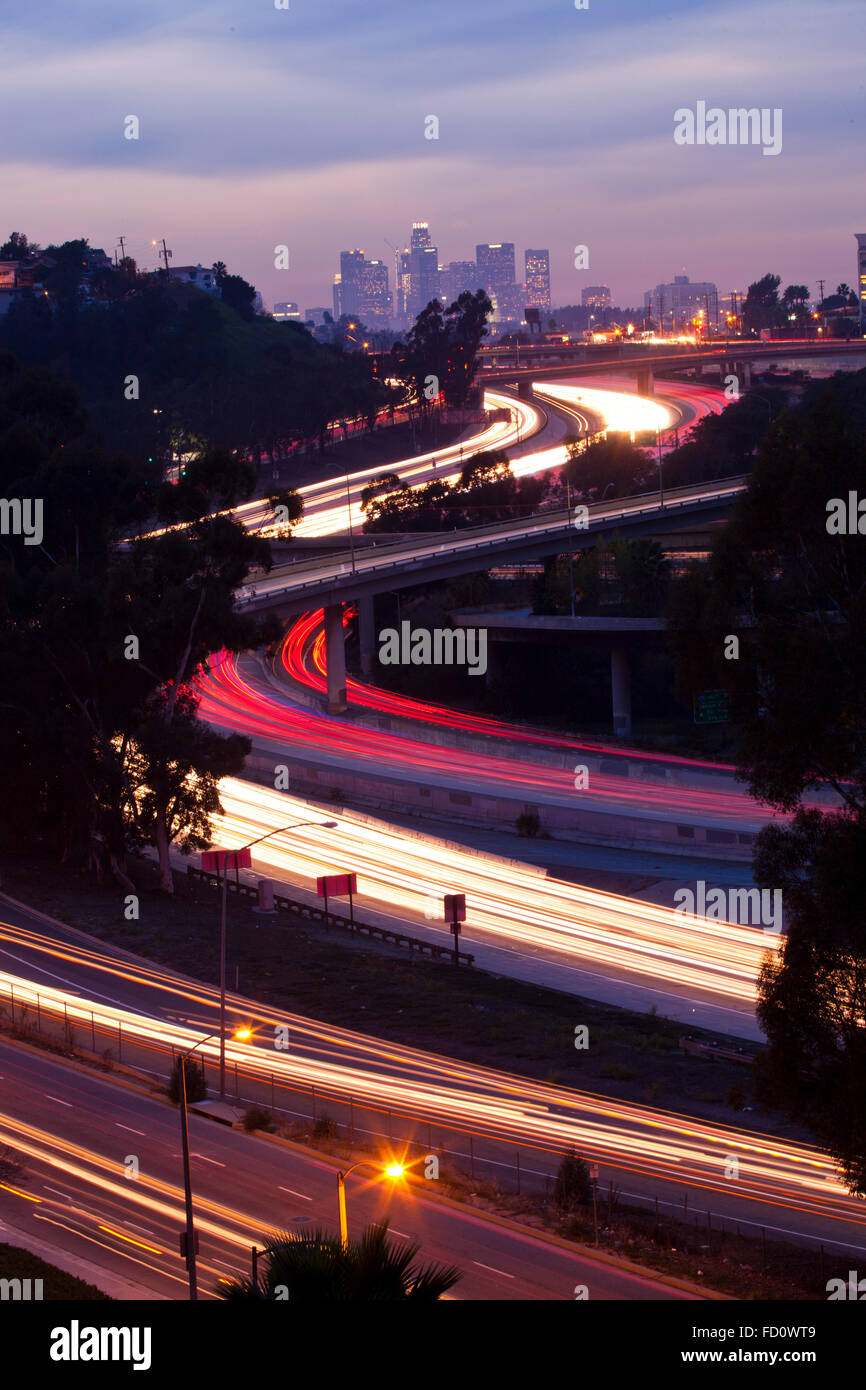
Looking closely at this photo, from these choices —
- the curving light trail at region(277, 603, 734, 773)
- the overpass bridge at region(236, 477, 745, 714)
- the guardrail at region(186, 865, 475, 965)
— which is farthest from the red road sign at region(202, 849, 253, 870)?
the overpass bridge at region(236, 477, 745, 714)

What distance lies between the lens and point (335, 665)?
2099 inches

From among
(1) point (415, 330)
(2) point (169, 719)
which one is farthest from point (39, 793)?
(1) point (415, 330)

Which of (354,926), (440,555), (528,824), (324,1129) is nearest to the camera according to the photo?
(324,1129)

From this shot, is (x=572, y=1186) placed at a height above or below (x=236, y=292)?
below

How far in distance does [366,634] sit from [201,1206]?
166 ft

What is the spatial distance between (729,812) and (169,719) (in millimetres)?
14461

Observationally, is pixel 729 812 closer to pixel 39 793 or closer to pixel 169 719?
pixel 169 719

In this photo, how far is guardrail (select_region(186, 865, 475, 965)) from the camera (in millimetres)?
29109

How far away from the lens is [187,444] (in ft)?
298

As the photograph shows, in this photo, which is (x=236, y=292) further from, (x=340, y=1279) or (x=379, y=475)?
(x=340, y=1279)

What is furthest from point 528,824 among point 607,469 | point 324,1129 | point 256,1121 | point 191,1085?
point 607,469

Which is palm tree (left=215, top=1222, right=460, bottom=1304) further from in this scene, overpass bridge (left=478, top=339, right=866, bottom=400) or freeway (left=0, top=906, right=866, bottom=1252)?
overpass bridge (left=478, top=339, right=866, bottom=400)

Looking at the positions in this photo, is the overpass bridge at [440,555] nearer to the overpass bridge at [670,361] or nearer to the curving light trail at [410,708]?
the curving light trail at [410,708]

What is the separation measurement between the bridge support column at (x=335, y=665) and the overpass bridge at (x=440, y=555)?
0.04 meters
